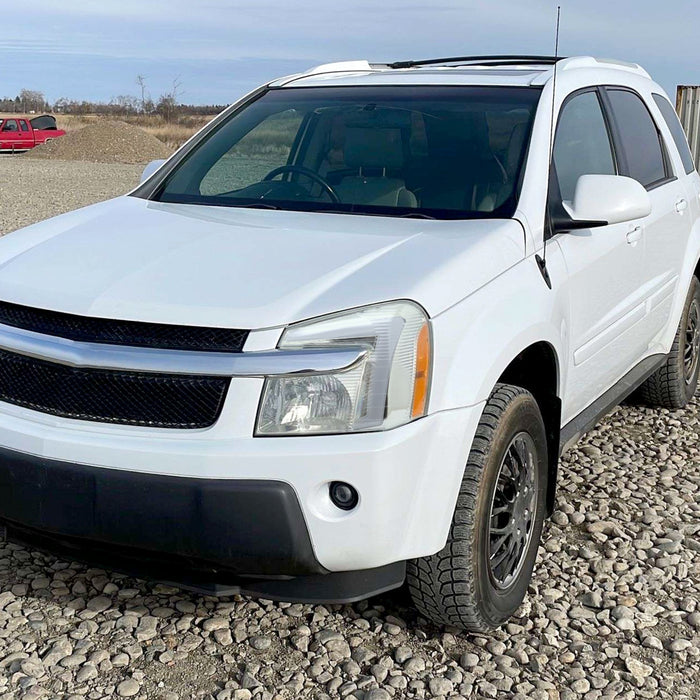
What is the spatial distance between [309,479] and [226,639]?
881mm

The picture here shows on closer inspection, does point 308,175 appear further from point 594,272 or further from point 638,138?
point 638,138

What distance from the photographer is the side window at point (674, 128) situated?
209 inches

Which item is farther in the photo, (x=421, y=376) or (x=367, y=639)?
(x=367, y=639)

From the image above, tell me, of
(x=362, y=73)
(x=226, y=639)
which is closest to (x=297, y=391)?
(x=226, y=639)

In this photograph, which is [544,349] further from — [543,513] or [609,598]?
[609,598]

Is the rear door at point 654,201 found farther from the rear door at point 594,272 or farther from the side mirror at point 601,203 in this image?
the side mirror at point 601,203

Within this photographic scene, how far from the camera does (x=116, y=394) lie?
2.73 m

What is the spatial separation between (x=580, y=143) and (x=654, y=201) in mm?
762

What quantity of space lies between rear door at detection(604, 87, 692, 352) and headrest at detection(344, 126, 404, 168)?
3.68 feet

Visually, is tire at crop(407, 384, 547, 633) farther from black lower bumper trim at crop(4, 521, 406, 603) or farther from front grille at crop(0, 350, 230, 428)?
front grille at crop(0, 350, 230, 428)

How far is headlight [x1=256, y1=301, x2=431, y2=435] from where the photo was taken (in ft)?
8.55

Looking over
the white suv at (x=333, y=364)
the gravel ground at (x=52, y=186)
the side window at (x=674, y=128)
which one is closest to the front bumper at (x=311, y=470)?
the white suv at (x=333, y=364)

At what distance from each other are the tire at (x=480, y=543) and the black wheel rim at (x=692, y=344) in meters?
2.77

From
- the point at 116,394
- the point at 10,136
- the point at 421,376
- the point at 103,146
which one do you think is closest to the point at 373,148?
the point at 421,376
